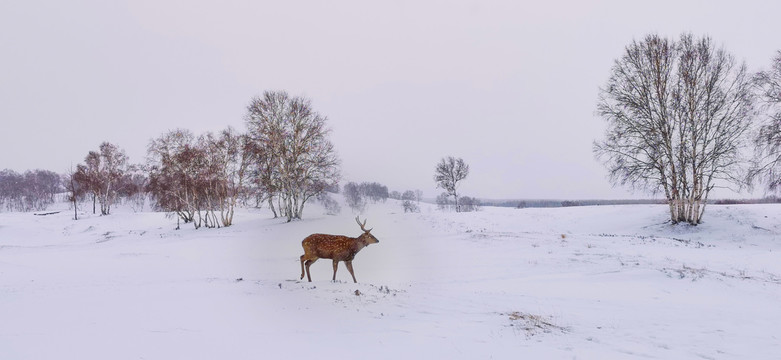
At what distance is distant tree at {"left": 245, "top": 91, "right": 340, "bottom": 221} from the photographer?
35.2 m

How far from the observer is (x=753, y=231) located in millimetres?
21719

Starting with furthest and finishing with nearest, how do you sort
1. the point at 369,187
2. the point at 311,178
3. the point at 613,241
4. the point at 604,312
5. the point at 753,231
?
1. the point at 369,187
2. the point at 311,178
3. the point at 753,231
4. the point at 613,241
5. the point at 604,312

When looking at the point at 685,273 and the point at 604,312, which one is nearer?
the point at 604,312

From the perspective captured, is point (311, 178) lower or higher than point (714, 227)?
higher

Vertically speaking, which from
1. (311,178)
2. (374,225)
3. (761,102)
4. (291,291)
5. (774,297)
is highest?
(761,102)

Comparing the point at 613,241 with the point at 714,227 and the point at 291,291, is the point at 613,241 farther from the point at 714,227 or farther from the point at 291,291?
the point at 291,291

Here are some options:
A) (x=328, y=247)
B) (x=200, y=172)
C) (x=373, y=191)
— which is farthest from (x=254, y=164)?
(x=373, y=191)

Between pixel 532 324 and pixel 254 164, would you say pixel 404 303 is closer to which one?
pixel 532 324

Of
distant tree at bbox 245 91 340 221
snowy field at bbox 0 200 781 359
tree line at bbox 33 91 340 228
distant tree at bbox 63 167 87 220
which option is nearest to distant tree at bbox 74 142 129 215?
distant tree at bbox 63 167 87 220

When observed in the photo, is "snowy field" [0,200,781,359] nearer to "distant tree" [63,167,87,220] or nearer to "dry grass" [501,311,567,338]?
"dry grass" [501,311,567,338]

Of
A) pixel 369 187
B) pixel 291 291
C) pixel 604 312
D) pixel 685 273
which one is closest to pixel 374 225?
pixel 291 291

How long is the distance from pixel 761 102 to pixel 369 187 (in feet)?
525

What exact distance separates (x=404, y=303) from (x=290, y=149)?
2878cm

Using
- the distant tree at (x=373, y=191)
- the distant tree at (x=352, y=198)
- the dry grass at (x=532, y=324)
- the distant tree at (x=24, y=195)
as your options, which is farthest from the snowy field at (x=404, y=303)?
the distant tree at (x=373, y=191)
